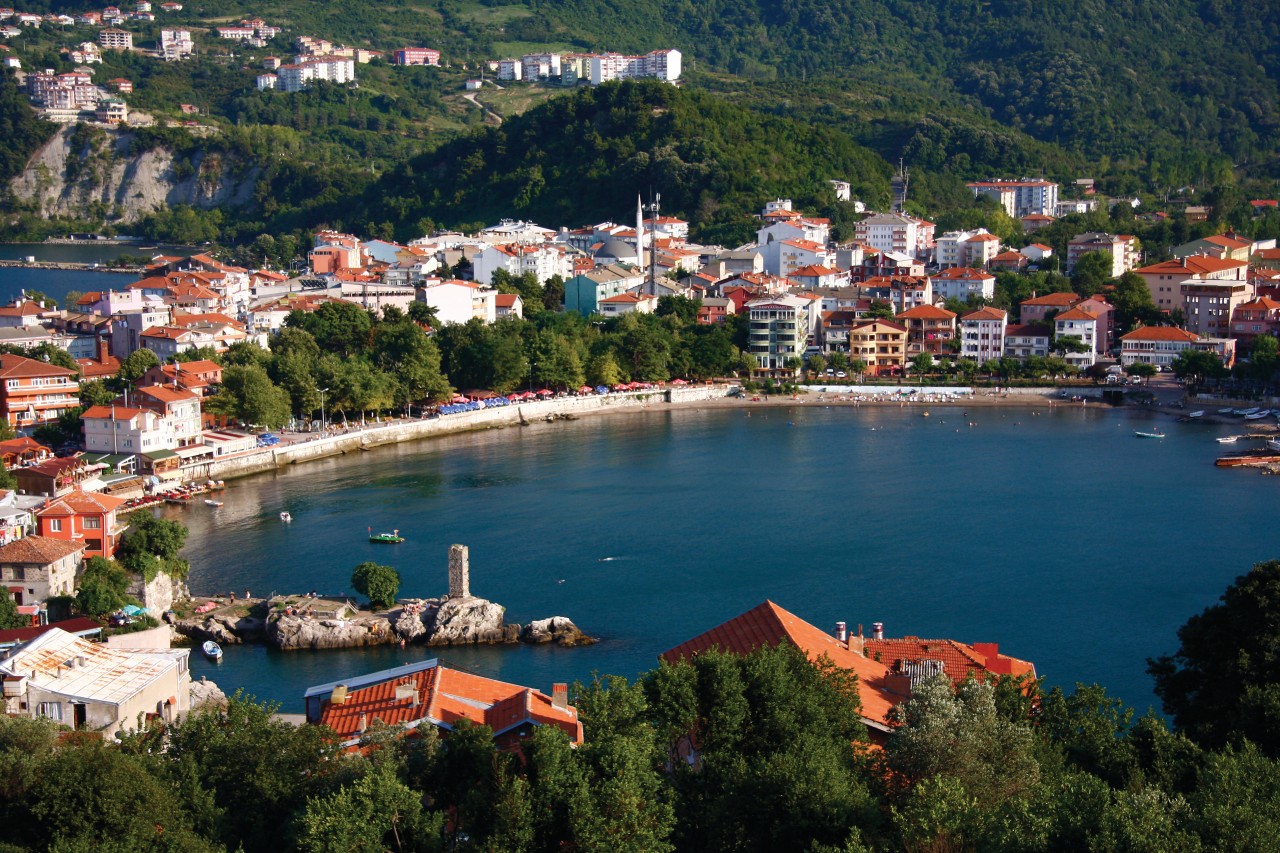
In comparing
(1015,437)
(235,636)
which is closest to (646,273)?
(1015,437)

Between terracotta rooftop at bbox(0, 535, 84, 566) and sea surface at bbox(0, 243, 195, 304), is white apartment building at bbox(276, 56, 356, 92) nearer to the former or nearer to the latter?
sea surface at bbox(0, 243, 195, 304)

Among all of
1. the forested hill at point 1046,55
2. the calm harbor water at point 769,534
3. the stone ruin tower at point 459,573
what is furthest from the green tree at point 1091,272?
the stone ruin tower at point 459,573

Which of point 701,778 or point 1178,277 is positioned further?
point 1178,277

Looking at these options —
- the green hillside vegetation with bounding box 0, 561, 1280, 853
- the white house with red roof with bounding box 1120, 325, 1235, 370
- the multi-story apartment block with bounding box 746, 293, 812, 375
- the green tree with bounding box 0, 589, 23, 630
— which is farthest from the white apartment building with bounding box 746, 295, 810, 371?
the green hillside vegetation with bounding box 0, 561, 1280, 853

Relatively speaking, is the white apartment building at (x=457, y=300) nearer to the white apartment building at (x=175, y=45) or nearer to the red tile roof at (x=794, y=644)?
the red tile roof at (x=794, y=644)

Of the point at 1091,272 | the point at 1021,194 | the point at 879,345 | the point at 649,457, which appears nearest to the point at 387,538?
the point at 649,457

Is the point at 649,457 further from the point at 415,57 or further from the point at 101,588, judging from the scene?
the point at 415,57
